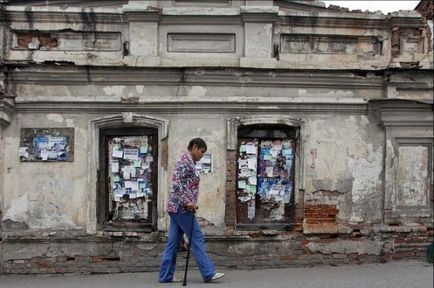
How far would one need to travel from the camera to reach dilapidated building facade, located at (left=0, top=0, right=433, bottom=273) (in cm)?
860

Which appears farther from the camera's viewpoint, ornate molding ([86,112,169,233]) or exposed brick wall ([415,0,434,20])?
exposed brick wall ([415,0,434,20])

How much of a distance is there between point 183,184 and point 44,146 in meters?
2.64

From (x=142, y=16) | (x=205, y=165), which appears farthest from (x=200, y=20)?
(x=205, y=165)

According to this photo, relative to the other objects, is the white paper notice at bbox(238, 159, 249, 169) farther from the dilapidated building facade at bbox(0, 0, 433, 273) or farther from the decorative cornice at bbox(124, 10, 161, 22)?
the decorative cornice at bbox(124, 10, 161, 22)

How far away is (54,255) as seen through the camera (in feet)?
28.1

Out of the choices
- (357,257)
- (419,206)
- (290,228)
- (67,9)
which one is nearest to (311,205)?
(290,228)

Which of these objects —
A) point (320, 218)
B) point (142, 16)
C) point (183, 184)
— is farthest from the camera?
point (320, 218)

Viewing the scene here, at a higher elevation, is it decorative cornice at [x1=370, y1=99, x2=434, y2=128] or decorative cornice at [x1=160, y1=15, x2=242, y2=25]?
decorative cornice at [x1=160, y1=15, x2=242, y2=25]

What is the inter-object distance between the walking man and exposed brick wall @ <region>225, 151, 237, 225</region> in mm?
1465

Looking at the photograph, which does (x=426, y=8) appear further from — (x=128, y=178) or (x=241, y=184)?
(x=128, y=178)

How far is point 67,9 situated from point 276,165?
3.91 m

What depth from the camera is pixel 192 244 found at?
7.23 metres

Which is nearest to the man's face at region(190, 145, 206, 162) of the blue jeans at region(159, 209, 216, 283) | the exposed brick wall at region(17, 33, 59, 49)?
the blue jeans at region(159, 209, 216, 283)

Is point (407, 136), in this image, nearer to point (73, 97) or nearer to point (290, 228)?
point (290, 228)
